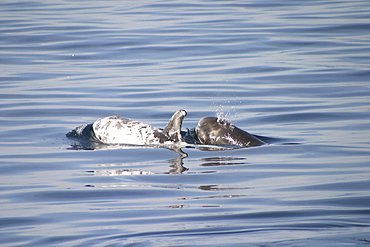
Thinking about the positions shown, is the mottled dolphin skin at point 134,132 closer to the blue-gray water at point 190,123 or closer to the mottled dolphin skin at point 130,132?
the mottled dolphin skin at point 130,132

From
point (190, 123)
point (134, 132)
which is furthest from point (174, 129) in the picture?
point (190, 123)

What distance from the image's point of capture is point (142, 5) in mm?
33906

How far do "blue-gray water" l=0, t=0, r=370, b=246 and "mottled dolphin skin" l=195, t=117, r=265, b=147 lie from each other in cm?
44

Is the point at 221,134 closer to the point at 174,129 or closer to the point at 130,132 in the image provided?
the point at 174,129

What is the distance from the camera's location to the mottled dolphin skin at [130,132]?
38.3 ft

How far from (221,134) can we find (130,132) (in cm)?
157

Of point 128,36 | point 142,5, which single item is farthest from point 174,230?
point 142,5

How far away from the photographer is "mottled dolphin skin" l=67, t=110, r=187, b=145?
11.7 meters

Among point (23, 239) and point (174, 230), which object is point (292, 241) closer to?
point (174, 230)

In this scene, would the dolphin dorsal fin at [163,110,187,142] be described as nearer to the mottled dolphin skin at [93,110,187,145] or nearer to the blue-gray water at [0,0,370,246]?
the mottled dolphin skin at [93,110,187,145]

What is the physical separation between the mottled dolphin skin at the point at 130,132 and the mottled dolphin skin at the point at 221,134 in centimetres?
64

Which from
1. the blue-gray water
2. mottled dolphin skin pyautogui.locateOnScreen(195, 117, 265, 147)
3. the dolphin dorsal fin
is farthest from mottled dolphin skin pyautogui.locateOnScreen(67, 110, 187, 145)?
mottled dolphin skin pyautogui.locateOnScreen(195, 117, 265, 147)

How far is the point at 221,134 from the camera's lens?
39.5 ft

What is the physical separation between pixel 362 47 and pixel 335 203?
14460 mm
